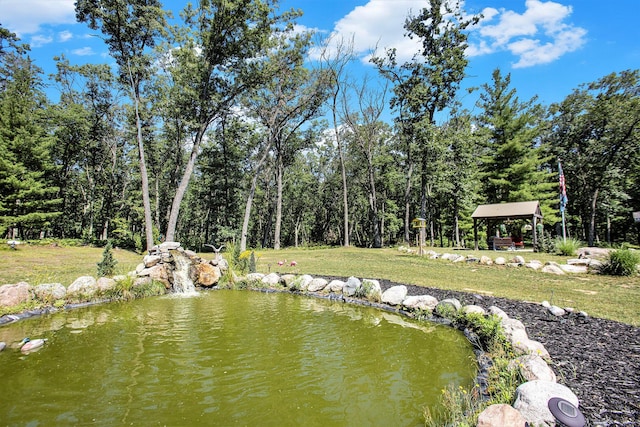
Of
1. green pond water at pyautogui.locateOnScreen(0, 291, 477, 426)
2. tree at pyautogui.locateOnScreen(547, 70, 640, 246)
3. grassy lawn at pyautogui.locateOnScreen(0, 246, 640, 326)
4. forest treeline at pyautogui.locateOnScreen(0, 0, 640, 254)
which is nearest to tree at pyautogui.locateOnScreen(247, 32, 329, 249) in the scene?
forest treeline at pyautogui.locateOnScreen(0, 0, 640, 254)

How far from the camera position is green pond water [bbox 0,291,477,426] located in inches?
123

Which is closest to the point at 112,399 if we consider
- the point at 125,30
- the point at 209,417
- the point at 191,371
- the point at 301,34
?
the point at 191,371

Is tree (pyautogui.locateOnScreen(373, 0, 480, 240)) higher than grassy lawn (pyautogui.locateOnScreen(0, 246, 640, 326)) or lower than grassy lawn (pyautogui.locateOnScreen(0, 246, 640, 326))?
higher

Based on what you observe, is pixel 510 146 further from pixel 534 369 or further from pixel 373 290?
pixel 534 369

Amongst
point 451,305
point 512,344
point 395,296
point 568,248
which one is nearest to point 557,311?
point 451,305

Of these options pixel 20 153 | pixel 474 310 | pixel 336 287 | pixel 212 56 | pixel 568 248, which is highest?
pixel 212 56

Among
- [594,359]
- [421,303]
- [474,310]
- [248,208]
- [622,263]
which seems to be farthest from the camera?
[248,208]

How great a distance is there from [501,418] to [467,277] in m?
8.10

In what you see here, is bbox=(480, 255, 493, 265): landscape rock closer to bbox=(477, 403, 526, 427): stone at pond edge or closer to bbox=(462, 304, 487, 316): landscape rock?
bbox=(462, 304, 487, 316): landscape rock

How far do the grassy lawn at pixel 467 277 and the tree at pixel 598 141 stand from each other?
15593 millimetres

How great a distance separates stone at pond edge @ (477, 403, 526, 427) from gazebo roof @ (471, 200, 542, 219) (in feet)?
58.4

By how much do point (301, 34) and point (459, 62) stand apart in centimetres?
941

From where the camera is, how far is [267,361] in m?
4.35

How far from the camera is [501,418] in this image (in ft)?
7.89
